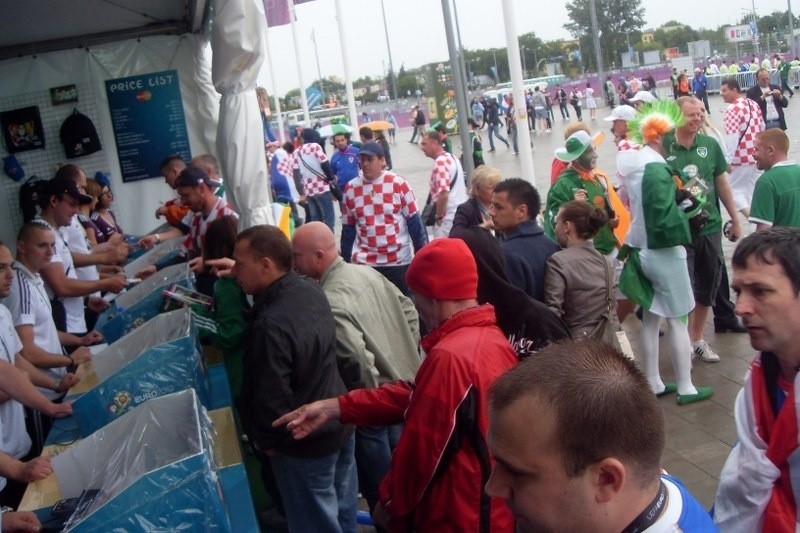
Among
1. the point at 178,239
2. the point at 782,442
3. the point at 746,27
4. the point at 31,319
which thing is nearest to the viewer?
the point at 782,442

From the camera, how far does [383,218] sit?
7.81 m

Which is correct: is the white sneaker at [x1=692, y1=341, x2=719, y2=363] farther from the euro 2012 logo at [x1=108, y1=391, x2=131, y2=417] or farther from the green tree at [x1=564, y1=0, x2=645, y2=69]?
the green tree at [x1=564, y1=0, x2=645, y2=69]

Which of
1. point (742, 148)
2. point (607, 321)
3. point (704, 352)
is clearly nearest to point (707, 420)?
point (704, 352)

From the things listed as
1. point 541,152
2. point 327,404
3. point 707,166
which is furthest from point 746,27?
point 327,404

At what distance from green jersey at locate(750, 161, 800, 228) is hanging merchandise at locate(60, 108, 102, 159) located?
6.85 meters

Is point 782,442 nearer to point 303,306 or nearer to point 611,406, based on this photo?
point 611,406

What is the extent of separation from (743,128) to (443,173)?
414 centimetres

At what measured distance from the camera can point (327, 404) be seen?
10.2 feet

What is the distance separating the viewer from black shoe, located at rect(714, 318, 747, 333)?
7.55 meters

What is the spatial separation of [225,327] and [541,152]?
79.4ft

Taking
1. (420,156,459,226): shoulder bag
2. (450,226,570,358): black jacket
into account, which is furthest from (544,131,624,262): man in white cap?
(420,156,459,226): shoulder bag

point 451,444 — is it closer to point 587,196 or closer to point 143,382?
point 143,382

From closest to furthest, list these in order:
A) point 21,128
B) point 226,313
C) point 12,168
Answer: point 226,313 → point 12,168 → point 21,128

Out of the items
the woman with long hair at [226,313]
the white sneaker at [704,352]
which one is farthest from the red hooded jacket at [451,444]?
the white sneaker at [704,352]
